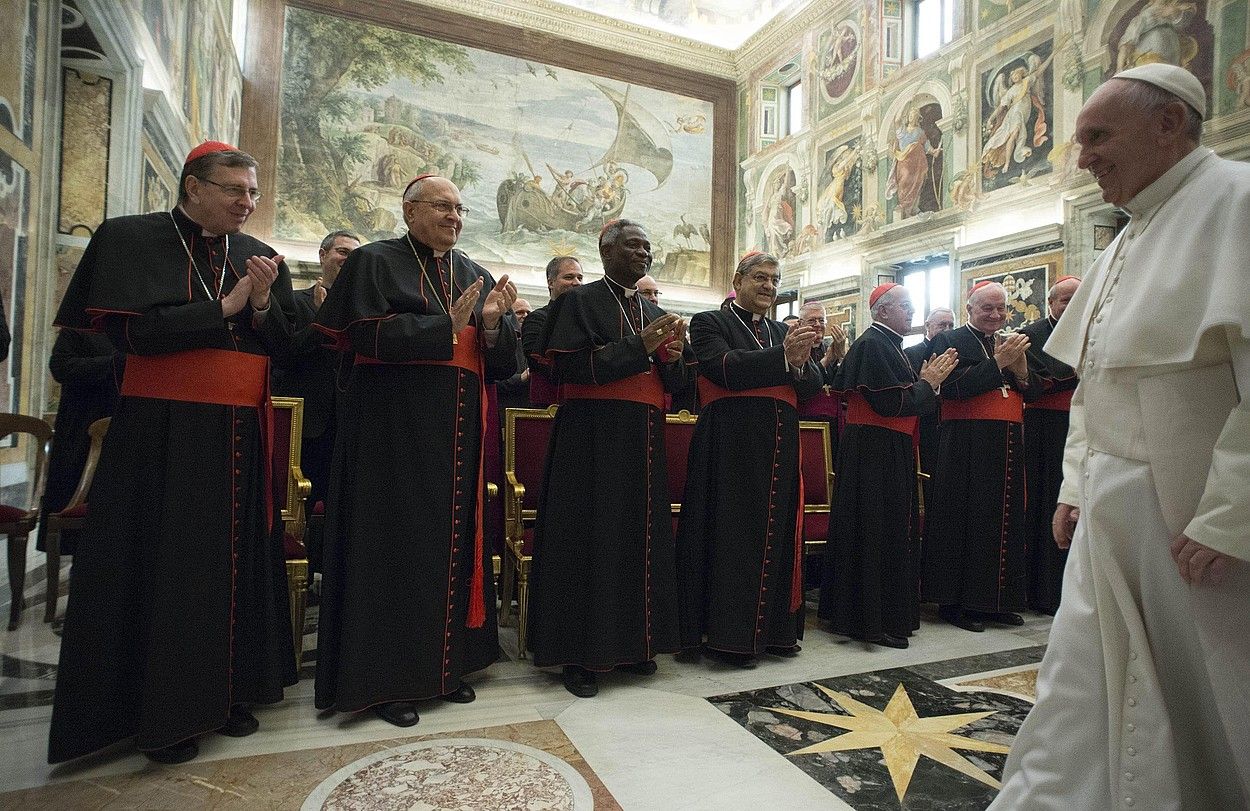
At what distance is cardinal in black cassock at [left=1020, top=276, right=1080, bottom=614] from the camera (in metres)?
4.99

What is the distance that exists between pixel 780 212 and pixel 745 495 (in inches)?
493

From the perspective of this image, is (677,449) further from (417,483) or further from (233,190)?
(233,190)

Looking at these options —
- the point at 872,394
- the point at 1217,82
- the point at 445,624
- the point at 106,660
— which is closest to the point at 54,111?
the point at 106,660

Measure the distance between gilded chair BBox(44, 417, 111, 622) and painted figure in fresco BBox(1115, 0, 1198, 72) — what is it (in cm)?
1037

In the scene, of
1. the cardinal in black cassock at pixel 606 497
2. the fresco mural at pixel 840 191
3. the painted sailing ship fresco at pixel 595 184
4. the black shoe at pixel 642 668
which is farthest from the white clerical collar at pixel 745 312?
the painted sailing ship fresco at pixel 595 184

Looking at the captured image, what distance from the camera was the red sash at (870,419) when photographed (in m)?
4.37

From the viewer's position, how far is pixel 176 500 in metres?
2.53

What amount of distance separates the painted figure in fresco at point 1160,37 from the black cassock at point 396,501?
9.04 metres

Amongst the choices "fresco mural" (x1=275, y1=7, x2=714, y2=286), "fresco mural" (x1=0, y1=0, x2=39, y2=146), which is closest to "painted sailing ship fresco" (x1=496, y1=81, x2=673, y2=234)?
"fresco mural" (x1=275, y1=7, x2=714, y2=286)

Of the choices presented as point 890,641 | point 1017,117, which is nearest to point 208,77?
point 890,641

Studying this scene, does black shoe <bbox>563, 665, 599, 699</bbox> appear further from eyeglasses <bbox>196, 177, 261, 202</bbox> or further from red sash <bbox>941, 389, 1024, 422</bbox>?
red sash <bbox>941, 389, 1024, 422</bbox>

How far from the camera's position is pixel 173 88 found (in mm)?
7180

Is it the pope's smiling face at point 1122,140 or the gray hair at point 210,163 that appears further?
the gray hair at point 210,163

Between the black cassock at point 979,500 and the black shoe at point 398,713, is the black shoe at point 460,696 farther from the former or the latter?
the black cassock at point 979,500
